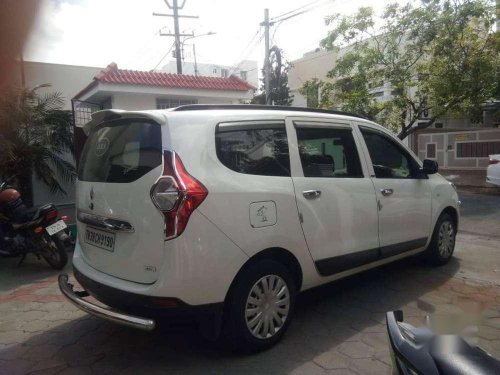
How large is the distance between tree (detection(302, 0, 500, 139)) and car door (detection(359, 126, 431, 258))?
24.3 feet

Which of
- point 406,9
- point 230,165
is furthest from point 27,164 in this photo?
point 406,9

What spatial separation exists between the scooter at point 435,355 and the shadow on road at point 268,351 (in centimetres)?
140

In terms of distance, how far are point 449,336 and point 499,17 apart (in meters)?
12.2

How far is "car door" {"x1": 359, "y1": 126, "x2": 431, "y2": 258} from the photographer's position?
13.7ft

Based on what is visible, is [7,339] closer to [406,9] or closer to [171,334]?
[171,334]

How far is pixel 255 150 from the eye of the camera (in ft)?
10.6

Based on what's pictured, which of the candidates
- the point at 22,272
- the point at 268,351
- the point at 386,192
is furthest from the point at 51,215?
the point at 386,192

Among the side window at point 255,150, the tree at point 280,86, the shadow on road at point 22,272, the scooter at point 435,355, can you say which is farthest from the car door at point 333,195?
the tree at point 280,86

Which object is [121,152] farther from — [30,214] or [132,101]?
A: [132,101]

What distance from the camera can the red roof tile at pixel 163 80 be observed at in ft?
38.9

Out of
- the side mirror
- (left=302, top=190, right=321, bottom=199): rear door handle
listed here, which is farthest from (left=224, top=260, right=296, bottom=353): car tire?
the side mirror

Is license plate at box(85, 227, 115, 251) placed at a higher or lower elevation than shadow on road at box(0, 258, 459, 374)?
higher

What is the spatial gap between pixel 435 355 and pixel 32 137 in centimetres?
796

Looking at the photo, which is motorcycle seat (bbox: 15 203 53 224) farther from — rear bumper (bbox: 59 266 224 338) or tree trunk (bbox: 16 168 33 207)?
rear bumper (bbox: 59 266 224 338)
